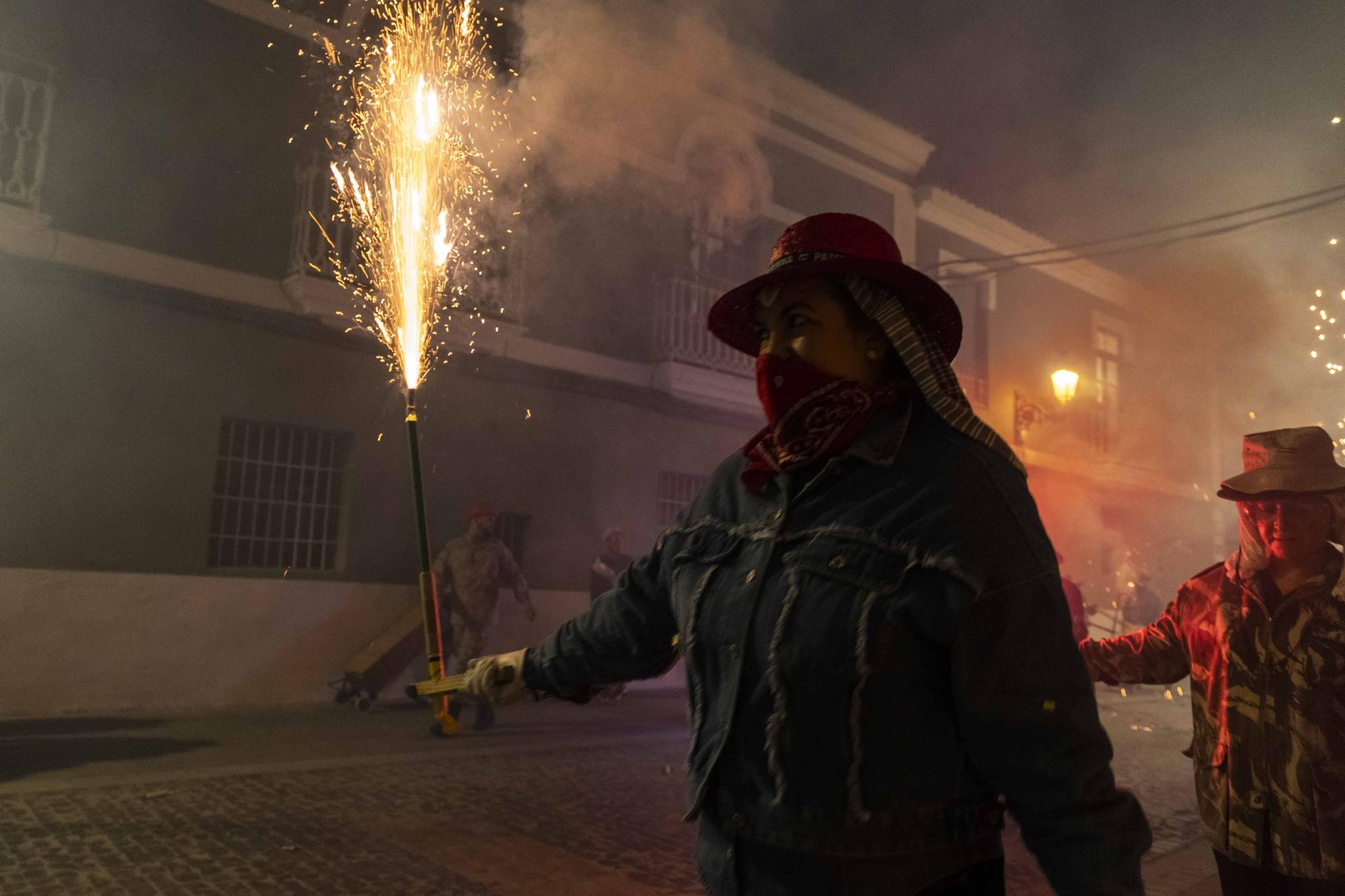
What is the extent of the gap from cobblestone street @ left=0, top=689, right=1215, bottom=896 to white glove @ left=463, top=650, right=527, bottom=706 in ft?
6.81

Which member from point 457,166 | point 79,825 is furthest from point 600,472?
point 79,825

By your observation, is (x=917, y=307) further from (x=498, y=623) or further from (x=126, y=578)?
(x=498, y=623)

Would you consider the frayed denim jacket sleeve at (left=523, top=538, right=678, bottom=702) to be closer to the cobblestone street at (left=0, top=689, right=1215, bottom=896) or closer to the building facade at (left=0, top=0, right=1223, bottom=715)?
the cobblestone street at (left=0, top=689, right=1215, bottom=896)

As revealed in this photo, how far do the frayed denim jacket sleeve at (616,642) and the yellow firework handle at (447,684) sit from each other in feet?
0.19

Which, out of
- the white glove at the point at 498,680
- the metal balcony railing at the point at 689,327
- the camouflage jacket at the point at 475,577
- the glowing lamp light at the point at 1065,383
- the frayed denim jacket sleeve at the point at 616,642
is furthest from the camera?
the glowing lamp light at the point at 1065,383

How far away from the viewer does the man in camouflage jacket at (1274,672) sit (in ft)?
8.90

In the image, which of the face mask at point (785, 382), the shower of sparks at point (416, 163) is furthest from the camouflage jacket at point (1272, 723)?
the shower of sparks at point (416, 163)

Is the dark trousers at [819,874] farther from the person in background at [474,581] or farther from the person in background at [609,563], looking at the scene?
the person in background at [609,563]

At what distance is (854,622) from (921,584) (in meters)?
0.13

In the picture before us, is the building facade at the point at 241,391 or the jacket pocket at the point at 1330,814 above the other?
the building facade at the point at 241,391

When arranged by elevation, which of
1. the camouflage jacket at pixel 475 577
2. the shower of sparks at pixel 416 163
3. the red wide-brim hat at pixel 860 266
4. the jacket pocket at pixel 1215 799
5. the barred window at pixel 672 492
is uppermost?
the shower of sparks at pixel 416 163

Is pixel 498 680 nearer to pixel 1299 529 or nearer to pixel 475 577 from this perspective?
pixel 1299 529

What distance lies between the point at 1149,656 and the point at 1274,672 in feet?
1.46

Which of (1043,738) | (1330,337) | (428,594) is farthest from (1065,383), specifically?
(1043,738)
